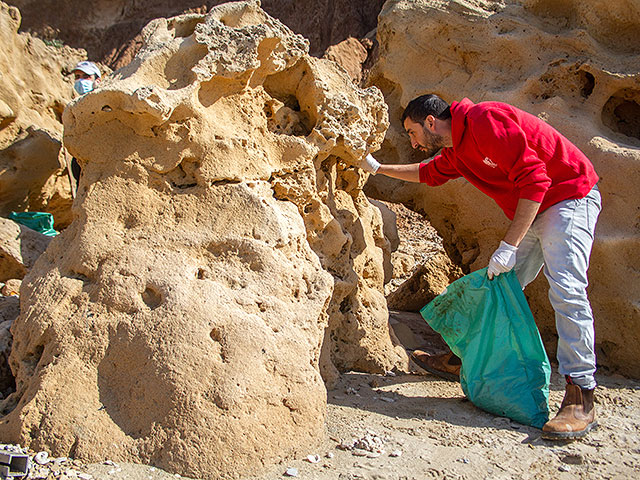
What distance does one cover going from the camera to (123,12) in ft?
39.6

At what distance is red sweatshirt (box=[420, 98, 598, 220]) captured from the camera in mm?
2783

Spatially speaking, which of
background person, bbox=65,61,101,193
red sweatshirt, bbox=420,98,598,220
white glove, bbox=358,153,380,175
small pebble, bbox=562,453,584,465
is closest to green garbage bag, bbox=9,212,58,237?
background person, bbox=65,61,101,193

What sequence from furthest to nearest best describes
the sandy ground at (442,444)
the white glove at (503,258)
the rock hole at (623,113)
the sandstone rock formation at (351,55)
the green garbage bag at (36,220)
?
the sandstone rock formation at (351,55)
the green garbage bag at (36,220)
the rock hole at (623,113)
the white glove at (503,258)
the sandy ground at (442,444)

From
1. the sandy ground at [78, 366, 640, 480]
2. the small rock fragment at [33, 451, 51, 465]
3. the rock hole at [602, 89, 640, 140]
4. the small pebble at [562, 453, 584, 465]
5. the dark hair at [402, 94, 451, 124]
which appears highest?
the rock hole at [602, 89, 640, 140]

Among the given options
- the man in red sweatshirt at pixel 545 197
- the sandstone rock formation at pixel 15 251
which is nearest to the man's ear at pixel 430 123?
the man in red sweatshirt at pixel 545 197

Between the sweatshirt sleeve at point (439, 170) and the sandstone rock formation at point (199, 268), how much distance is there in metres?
0.40

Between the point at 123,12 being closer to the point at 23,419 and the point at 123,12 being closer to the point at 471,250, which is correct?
the point at 471,250

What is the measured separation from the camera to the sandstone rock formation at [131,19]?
36.4ft

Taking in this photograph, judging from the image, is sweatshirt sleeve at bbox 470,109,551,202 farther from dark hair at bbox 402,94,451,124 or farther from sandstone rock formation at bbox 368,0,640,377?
sandstone rock formation at bbox 368,0,640,377

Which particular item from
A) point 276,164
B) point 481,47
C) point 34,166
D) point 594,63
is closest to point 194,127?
point 276,164

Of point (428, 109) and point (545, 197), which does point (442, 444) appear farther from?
point (428, 109)

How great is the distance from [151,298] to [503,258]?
1.61 m

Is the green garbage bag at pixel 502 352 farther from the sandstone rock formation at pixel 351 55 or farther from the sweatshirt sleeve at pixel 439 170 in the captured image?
the sandstone rock formation at pixel 351 55

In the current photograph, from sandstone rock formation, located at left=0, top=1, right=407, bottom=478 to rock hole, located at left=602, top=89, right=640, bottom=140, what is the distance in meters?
1.77
